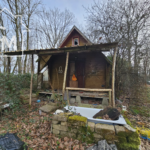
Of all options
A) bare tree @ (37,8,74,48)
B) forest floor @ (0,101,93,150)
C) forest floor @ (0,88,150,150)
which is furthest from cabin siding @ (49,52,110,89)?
bare tree @ (37,8,74,48)

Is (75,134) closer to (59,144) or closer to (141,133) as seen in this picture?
(59,144)

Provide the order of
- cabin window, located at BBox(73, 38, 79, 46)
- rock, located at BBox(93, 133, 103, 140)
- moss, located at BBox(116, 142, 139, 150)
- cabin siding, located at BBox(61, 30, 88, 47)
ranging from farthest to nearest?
cabin window, located at BBox(73, 38, 79, 46)
cabin siding, located at BBox(61, 30, 88, 47)
rock, located at BBox(93, 133, 103, 140)
moss, located at BBox(116, 142, 139, 150)

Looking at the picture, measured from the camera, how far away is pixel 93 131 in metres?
2.35

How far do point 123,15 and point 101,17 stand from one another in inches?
60.4

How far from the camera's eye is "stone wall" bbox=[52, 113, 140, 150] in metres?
2.11

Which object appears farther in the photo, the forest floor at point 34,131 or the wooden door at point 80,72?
the wooden door at point 80,72

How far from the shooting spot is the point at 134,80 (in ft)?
19.6

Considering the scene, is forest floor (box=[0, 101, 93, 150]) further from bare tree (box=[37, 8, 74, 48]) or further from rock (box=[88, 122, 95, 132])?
bare tree (box=[37, 8, 74, 48])

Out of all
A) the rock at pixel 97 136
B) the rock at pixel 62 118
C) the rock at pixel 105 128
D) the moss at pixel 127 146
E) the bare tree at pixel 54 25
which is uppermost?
the bare tree at pixel 54 25

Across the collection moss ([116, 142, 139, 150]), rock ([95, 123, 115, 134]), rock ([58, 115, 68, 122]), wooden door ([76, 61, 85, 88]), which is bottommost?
moss ([116, 142, 139, 150])

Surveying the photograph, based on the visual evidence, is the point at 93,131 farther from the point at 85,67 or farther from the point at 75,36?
the point at 75,36

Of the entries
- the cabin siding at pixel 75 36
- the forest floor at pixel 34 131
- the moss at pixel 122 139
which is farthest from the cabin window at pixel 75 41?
the moss at pixel 122 139

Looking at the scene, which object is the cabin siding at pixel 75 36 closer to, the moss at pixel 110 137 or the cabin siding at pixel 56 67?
the cabin siding at pixel 56 67

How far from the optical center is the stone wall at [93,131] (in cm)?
211
